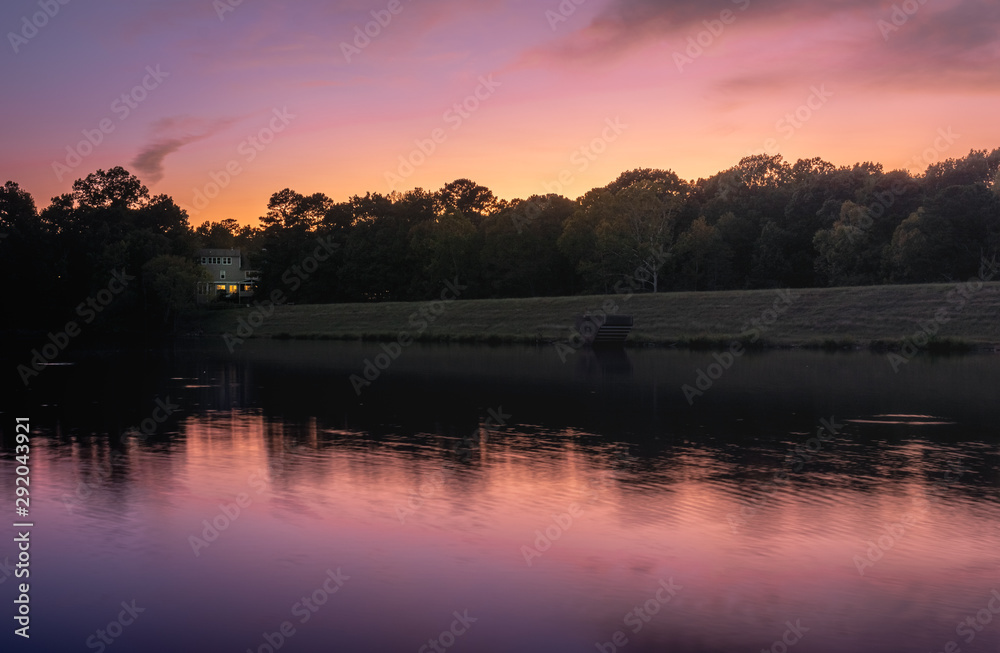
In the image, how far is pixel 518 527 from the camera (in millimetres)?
11312

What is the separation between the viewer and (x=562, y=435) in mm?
19109

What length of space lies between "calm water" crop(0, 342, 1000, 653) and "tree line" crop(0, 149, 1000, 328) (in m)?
68.6

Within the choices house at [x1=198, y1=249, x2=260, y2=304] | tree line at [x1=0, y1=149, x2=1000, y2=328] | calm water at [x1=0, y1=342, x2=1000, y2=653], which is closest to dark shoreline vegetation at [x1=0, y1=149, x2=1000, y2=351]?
tree line at [x1=0, y1=149, x2=1000, y2=328]

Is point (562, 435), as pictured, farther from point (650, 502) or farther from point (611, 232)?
point (611, 232)

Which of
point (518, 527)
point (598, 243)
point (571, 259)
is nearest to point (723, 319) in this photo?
point (598, 243)

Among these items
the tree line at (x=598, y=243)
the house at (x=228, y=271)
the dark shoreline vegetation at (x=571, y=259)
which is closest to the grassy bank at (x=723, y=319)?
the dark shoreline vegetation at (x=571, y=259)

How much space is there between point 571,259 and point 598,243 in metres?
7.75

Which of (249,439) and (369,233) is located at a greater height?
(369,233)

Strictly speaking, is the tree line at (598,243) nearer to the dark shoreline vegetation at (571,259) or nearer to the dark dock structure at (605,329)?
the dark shoreline vegetation at (571,259)

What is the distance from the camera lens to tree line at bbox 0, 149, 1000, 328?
8662cm

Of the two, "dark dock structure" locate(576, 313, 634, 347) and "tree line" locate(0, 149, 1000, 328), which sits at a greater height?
"tree line" locate(0, 149, 1000, 328)

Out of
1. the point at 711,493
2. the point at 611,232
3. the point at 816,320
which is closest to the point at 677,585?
the point at 711,493

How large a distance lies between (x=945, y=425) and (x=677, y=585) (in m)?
13.7

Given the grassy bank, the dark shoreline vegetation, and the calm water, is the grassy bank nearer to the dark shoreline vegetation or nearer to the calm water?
the dark shoreline vegetation
